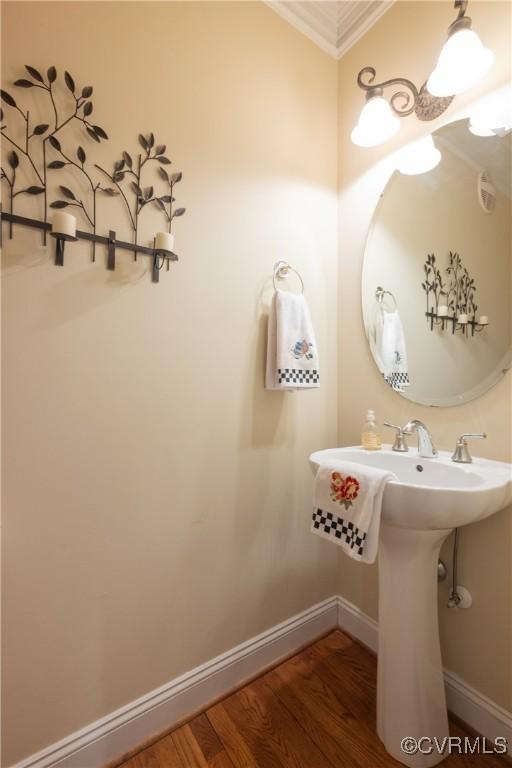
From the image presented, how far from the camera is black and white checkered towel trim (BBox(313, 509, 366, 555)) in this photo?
0.91 meters

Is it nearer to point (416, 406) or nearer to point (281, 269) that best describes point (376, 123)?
point (281, 269)

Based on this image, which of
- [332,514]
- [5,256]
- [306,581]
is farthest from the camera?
[306,581]

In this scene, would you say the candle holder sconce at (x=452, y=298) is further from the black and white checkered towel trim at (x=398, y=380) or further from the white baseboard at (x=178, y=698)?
the white baseboard at (x=178, y=698)

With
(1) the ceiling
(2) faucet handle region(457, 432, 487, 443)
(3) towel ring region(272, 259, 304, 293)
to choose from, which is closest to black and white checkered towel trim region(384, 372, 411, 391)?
(2) faucet handle region(457, 432, 487, 443)

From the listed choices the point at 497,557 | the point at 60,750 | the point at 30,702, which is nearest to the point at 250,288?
the point at 497,557

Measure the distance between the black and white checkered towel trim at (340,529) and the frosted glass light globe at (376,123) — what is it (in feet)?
4.42

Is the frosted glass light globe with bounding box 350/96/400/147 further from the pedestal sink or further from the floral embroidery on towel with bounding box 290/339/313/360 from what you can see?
the pedestal sink

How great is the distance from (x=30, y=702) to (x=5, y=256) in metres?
1.17

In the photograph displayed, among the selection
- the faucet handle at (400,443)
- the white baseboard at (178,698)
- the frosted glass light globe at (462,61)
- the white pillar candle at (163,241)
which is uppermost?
the frosted glass light globe at (462,61)

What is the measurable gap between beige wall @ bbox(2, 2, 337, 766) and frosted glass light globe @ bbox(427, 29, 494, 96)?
58 cm

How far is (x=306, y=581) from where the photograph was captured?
1486 millimetres

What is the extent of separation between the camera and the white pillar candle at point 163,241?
104 centimetres

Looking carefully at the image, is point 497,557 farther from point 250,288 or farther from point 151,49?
point 151,49

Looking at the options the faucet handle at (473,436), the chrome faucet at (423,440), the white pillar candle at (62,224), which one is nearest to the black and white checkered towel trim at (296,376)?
the chrome faucet at (423,440)
